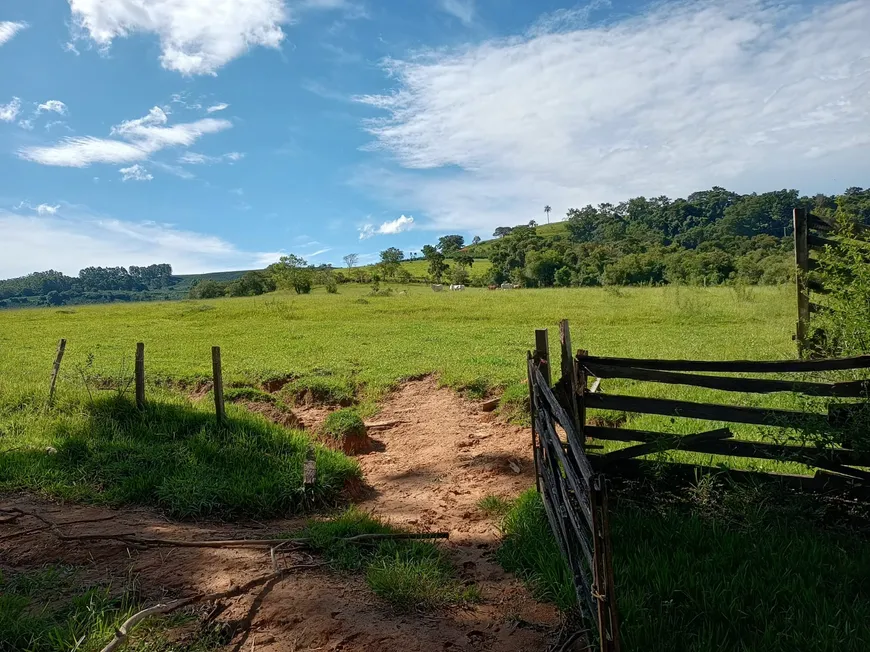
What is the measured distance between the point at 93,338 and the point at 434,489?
24.5 meters

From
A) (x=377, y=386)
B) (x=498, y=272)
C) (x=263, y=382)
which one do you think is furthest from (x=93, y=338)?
(x=498, y=272)

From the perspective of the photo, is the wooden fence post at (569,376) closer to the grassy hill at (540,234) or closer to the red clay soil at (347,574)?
the red clay soil at (347,574)

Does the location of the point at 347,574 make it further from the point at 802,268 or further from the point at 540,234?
the point at 540,234

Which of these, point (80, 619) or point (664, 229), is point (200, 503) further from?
point (664, 229)

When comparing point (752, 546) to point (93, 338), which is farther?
point (93, 338)

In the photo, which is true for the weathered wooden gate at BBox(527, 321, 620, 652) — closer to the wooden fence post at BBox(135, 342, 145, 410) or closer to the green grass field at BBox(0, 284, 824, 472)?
the green grass field at BBox(0, 284, 824, 472)

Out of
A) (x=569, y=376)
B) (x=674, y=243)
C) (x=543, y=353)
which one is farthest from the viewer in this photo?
(x=674, y=243)

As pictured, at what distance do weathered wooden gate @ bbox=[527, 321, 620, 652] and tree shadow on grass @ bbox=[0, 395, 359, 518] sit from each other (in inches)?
121

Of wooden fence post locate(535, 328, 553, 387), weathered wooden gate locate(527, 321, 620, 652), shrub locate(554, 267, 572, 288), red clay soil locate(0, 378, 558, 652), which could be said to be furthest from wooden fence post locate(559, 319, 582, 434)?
shrub locate(554, 267, 572, 288)

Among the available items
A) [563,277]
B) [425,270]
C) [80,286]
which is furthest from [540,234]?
[80,286]

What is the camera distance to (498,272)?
92250mm

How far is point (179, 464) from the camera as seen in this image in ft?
23.9

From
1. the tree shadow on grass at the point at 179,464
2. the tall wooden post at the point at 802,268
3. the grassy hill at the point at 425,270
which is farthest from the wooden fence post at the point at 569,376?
the grassy hill at the point at 425,270

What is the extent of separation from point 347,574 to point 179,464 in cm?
381
